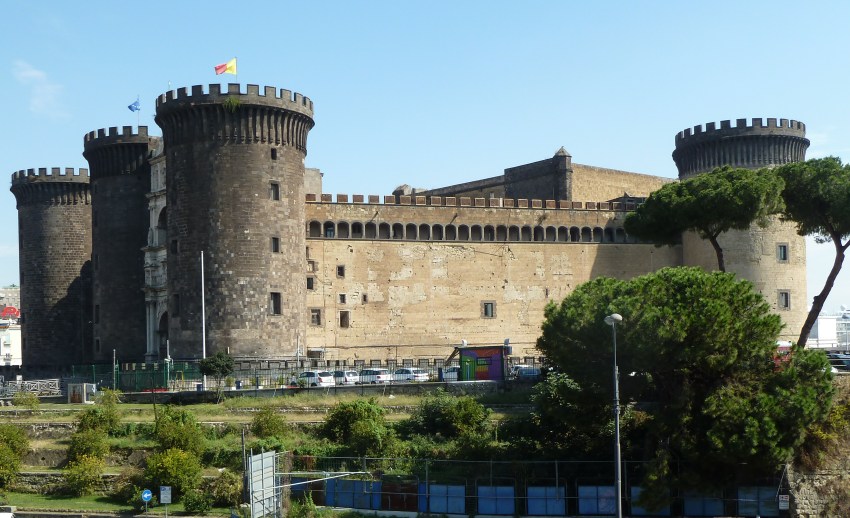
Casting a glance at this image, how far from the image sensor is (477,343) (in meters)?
63.6

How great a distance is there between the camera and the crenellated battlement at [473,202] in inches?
2427

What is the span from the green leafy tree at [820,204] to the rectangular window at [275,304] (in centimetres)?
2342

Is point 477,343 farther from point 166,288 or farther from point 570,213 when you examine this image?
point 166,288

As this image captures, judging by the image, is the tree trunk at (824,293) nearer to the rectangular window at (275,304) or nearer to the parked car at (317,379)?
the parked car at (317,379)

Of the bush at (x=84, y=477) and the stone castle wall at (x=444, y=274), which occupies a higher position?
the stone castle wall at (x=444, y=274)

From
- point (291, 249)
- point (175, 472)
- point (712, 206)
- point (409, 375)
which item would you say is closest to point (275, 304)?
point (291, 249)

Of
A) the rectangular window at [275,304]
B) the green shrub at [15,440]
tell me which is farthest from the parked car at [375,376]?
the green shrub at [15,440]

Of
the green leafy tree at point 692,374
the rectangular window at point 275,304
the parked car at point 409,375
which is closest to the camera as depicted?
the green leafy tree at point 692,374

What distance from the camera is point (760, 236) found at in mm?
61219

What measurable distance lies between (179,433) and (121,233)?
26.8 m

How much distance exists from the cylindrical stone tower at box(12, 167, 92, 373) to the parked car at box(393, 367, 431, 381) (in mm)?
25468

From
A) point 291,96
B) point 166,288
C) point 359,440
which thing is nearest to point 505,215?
point 291,96

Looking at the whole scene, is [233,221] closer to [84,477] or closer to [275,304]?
[275,304]

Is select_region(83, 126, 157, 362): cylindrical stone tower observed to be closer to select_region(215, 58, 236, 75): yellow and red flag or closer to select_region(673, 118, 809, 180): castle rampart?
select_region(215, 58, 236, 75): yellow and red flag
